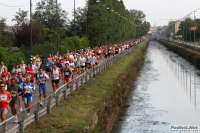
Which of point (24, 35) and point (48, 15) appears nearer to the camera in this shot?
point (24, 35)

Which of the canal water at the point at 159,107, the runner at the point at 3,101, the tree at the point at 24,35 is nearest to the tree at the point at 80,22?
the tree at the point at 24,35

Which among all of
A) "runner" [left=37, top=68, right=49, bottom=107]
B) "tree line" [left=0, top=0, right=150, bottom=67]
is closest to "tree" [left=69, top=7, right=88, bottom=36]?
"tree line" [left=0, top=0, right=150, bottom=67]

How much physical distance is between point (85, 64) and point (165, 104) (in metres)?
6.85

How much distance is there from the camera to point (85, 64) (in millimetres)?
32250

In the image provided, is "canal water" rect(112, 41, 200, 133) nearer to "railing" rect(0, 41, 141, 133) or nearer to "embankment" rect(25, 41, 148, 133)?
"embankment" rect(25, 41, 148, 133)

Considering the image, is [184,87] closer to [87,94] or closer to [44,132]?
[87,94]

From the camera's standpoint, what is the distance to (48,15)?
358 feet

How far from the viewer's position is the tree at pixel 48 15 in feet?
342

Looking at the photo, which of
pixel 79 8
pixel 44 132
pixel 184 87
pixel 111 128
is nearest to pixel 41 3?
pixel 79 8

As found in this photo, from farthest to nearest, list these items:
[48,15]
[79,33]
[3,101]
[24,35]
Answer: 1. [48,15]
2. [79,33]
3. [24,35]
4. [3,101]

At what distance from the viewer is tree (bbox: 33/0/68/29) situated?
104 metres

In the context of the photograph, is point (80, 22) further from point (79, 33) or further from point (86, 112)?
point (86, 112)

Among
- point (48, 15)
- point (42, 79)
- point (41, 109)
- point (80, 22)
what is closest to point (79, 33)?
point (80, 22)

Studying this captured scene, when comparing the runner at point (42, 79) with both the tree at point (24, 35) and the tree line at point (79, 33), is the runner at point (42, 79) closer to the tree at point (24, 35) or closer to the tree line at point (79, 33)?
the tree line at point (79, 33)
